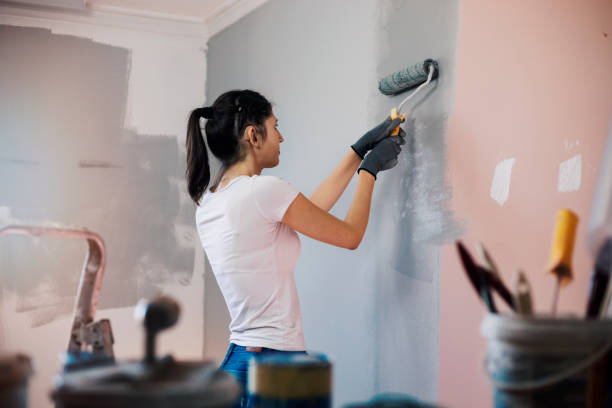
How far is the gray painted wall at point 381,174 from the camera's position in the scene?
1.44 meters

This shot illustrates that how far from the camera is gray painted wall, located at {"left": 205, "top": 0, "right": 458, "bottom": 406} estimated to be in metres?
1.44

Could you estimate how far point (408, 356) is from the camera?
4.93ft

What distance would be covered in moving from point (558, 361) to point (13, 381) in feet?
2.02

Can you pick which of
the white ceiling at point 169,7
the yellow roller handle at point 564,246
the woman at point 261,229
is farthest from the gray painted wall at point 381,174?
the yellow roller handle at point 564,246

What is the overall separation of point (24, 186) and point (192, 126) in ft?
4.24

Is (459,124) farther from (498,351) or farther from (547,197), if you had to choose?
(498,351)

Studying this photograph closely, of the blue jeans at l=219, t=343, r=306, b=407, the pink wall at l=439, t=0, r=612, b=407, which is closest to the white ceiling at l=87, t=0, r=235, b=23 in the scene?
the pink wall at l=439, t=0, r=612, b=407

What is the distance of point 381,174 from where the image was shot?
1.65 metres

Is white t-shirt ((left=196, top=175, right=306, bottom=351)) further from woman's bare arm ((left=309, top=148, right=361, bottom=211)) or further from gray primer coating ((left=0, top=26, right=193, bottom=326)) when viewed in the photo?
gray primer coating ((left=0, top=26, right=193, bottom=326))

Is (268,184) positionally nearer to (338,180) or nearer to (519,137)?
(338,180)

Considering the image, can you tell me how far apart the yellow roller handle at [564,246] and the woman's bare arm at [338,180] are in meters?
0.86

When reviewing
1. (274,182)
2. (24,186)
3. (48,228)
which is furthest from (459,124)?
(24,186)

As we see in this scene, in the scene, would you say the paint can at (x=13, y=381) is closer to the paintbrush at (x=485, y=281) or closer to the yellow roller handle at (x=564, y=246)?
the paintbrush at (x=485, y=281)

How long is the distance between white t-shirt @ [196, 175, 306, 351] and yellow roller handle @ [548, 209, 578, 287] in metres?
0.70
